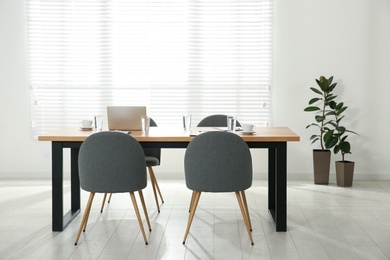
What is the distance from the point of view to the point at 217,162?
3861 millimetres

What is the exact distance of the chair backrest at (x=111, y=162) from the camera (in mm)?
3859

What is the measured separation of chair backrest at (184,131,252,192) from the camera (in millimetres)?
3838

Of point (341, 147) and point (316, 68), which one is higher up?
point (316, 68)

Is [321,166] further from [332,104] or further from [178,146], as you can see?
[178,146]

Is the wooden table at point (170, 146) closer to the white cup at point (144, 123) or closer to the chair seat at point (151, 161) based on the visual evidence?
the white cup at point (144, 123)

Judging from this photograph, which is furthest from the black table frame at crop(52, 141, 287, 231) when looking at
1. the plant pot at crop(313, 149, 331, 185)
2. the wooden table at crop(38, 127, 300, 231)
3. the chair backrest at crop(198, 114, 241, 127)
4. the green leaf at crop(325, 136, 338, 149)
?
the plant pot at crop(313, 149, 331, 185)

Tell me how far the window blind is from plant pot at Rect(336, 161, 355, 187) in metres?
0.96

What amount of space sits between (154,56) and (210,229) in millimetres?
2787

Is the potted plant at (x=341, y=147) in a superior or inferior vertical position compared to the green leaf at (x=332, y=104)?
inferior

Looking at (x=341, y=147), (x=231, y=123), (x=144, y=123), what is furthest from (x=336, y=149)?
(x=144, y=123)

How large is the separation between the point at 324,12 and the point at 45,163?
352 cm

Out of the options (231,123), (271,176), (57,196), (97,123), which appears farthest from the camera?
(271,176)

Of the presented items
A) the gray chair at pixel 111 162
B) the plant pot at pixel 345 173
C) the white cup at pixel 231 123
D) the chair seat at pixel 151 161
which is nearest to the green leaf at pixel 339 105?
the plant pot at pixel 345 173

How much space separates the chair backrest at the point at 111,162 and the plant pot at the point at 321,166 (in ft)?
9.30
